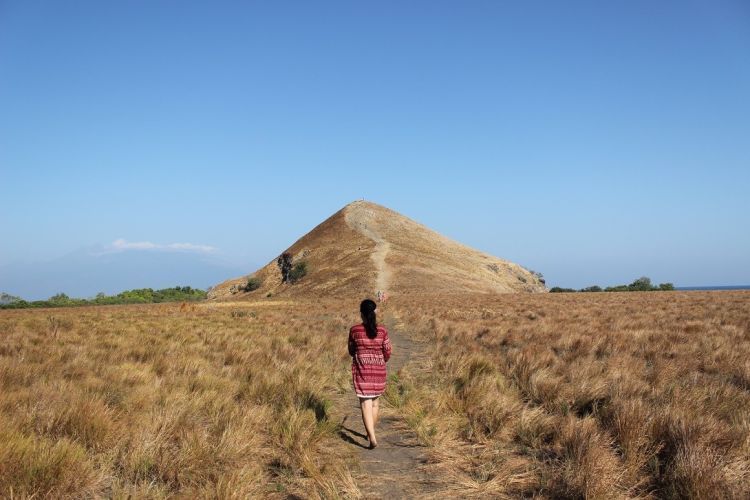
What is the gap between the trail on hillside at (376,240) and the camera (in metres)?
73.8

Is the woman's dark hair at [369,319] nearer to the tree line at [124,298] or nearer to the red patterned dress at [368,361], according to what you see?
the red patterned dress at [368,361]

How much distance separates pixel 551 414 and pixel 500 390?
1448 millimetres

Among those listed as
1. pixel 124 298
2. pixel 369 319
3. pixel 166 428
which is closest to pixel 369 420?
pixel 369 319

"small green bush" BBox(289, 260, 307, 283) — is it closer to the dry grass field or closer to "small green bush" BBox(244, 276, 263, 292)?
"small green bush" BBox(244, 276, 263, 292)

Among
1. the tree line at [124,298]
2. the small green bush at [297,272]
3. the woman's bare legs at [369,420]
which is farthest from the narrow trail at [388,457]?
the small green bush at [297,272]

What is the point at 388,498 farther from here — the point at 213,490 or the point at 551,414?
the point at 551,414

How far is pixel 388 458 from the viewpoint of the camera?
581 centimetres

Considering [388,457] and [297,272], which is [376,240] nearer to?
[297,272]

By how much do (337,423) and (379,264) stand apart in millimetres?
75024

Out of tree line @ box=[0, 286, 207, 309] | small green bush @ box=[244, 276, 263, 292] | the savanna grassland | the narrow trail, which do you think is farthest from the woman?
small green bush @ box=[244, 276, 263, 292]

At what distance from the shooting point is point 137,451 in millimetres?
4832

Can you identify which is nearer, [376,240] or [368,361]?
[368,361]

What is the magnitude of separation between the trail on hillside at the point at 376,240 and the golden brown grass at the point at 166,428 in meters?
59.5

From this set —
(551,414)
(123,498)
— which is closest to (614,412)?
(551,414)
